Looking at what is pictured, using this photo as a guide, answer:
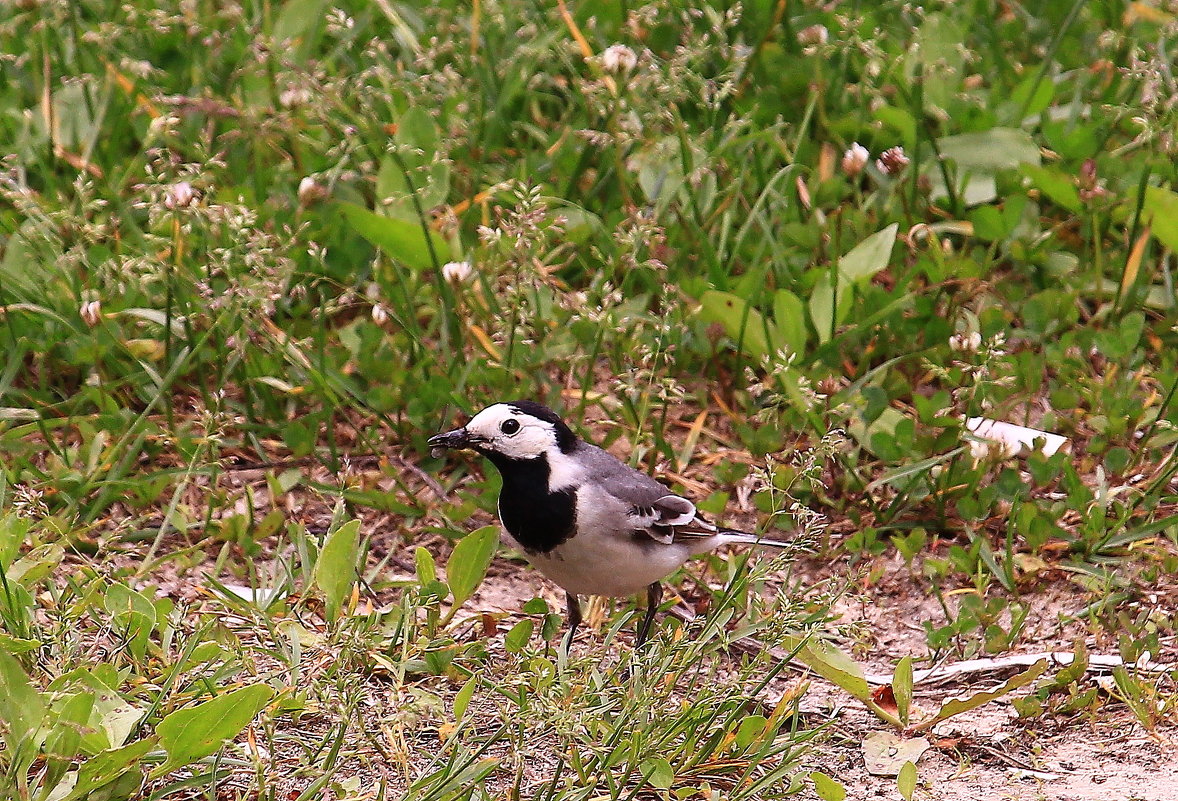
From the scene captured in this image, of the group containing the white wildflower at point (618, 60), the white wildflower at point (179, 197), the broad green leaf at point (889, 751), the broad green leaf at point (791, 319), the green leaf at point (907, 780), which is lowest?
the broad green leaf at point (889, 751)

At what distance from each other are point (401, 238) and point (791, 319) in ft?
4.56

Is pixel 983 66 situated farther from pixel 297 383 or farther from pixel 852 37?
pixel 297 383

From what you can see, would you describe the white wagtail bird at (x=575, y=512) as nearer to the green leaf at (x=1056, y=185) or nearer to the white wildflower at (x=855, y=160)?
the white wildflower at (x=855, y=160)

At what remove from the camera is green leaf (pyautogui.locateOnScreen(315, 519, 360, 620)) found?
144 inches

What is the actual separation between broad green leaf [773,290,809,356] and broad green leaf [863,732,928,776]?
5.27ft

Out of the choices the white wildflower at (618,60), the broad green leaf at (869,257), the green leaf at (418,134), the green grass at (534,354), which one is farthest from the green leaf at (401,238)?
the broad green leaf at (869,257)

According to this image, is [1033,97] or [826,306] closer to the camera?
[826,306]

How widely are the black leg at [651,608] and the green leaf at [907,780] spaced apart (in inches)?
35.9

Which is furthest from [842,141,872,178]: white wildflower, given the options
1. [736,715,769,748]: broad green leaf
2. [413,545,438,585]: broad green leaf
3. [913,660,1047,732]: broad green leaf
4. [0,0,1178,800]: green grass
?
[736,715,769,748]: broad green leaf

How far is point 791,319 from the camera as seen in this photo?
4922 mm

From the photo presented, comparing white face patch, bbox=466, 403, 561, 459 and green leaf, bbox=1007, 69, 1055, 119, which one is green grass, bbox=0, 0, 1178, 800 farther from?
white face patch, bbox=466, 403, 561, 459

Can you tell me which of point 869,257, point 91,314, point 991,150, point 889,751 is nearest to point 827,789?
point 889,751

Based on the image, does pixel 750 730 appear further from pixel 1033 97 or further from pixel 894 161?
pixel 1033 97

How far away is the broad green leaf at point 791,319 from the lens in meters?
4.91
